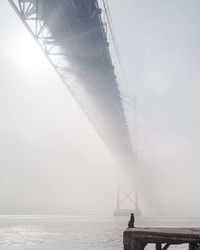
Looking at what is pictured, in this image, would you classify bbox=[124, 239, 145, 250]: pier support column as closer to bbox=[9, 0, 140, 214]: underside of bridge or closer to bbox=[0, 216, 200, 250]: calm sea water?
bbox=[9, 0, 140, 214]: underside of bridge

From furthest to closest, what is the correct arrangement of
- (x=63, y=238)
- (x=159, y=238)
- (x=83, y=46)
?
1. (x=63, y=238)
2. (x=83, y=46)
3. (x=159, y=238)

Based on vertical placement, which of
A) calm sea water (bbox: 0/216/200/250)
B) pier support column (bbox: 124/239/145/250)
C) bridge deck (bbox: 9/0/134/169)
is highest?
bridge deck (bbox: 9/0/134/169)

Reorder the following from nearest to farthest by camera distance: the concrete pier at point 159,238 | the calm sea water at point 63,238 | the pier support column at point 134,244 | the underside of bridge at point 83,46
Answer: the concrete pier at point 159,238, the pier support column at point 134,244, the underside of bridge at point 83,46, the calm sea water at point 63,238

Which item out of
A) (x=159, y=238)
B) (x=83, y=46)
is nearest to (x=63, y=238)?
(x=83, y=46)

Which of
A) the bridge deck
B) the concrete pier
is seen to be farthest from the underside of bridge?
the concrete pier

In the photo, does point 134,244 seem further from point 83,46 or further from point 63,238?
point 63,238

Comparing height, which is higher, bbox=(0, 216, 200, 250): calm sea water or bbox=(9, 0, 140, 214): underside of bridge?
bbox=(9, 0, 140, 214): underside of bridge

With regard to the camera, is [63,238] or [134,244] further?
[63,238]

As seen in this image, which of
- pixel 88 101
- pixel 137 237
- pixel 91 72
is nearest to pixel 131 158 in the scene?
pixel 88 101

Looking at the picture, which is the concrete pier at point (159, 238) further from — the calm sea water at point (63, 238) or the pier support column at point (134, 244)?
the calm sea water at point (63, 238)

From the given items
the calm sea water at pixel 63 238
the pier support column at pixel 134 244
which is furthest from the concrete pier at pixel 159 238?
the calm sea water at pixel 63 238

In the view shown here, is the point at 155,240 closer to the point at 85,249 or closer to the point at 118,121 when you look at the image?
the point at 85,249

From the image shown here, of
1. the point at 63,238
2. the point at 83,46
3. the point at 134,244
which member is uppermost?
the point at 83,46

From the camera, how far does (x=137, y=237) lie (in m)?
11.7
